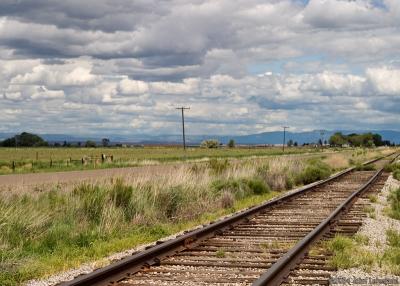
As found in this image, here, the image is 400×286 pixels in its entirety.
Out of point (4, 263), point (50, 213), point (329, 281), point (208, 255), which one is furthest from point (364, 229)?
point (4, 263)

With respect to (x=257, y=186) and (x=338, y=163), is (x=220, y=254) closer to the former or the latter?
(x=257, y=186)

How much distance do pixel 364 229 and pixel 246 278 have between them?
5.98 metres

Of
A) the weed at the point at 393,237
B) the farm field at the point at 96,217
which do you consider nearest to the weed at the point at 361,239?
the weed at the point at 393,237

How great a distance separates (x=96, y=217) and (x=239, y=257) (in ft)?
17.0

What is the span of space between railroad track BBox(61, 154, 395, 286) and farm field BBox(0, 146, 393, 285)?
1.19 m

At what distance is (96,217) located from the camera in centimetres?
1421

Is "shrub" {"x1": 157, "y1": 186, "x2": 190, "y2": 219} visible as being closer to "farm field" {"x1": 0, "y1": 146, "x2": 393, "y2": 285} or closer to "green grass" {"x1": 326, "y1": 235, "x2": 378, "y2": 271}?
"farm field" {"x1": 0, "y1": 146, "x2": 393, "y2": 285}

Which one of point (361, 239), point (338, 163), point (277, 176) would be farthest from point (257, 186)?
point (338, 163)

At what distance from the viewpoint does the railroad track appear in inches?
323

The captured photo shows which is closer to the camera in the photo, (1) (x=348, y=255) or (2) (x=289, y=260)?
(2) (x=289, y=260)

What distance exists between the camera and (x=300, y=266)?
9203mm

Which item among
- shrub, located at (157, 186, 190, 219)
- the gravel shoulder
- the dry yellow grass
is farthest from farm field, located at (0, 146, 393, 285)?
the dry yellow grass

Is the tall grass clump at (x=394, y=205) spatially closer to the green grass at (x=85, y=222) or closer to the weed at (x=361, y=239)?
the green grass at (x=85, y=222)

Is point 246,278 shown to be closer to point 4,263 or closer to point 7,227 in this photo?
point 4,263
